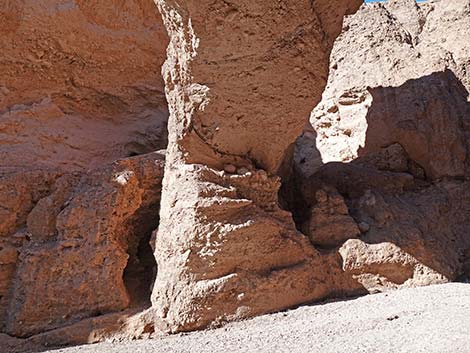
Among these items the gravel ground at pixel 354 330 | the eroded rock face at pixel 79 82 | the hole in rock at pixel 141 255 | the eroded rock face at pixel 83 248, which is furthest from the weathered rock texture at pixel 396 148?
the eroded rock face at pixel 79 82

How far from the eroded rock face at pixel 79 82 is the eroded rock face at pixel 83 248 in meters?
0.94

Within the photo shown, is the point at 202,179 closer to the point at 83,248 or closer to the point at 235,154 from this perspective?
the point at 235,154

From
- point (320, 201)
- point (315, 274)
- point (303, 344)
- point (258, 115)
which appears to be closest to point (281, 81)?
point (258, 115)

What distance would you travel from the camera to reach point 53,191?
4.18 m

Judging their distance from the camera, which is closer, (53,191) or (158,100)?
(53,191)

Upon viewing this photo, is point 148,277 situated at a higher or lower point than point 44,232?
lower

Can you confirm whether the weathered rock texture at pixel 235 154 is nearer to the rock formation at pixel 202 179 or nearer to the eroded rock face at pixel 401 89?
the rock formation at pixel 202 179

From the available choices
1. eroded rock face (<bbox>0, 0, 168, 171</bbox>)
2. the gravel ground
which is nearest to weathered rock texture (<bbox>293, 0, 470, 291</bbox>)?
the gravel ground

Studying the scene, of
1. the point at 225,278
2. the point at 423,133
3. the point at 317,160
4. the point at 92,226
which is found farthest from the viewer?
the point at 317,160

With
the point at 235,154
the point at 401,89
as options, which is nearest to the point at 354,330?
the point at 235,154

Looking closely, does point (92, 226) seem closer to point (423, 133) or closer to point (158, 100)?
point (158, 100)

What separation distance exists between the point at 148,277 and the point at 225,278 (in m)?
1.46

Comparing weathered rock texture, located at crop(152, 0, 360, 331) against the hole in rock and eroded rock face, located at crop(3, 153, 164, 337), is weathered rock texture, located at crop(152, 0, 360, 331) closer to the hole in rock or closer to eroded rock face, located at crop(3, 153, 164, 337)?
eroded rock face, located at crop(3, 153, 164, 337)

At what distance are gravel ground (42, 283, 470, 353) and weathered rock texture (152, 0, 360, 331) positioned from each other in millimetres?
249
